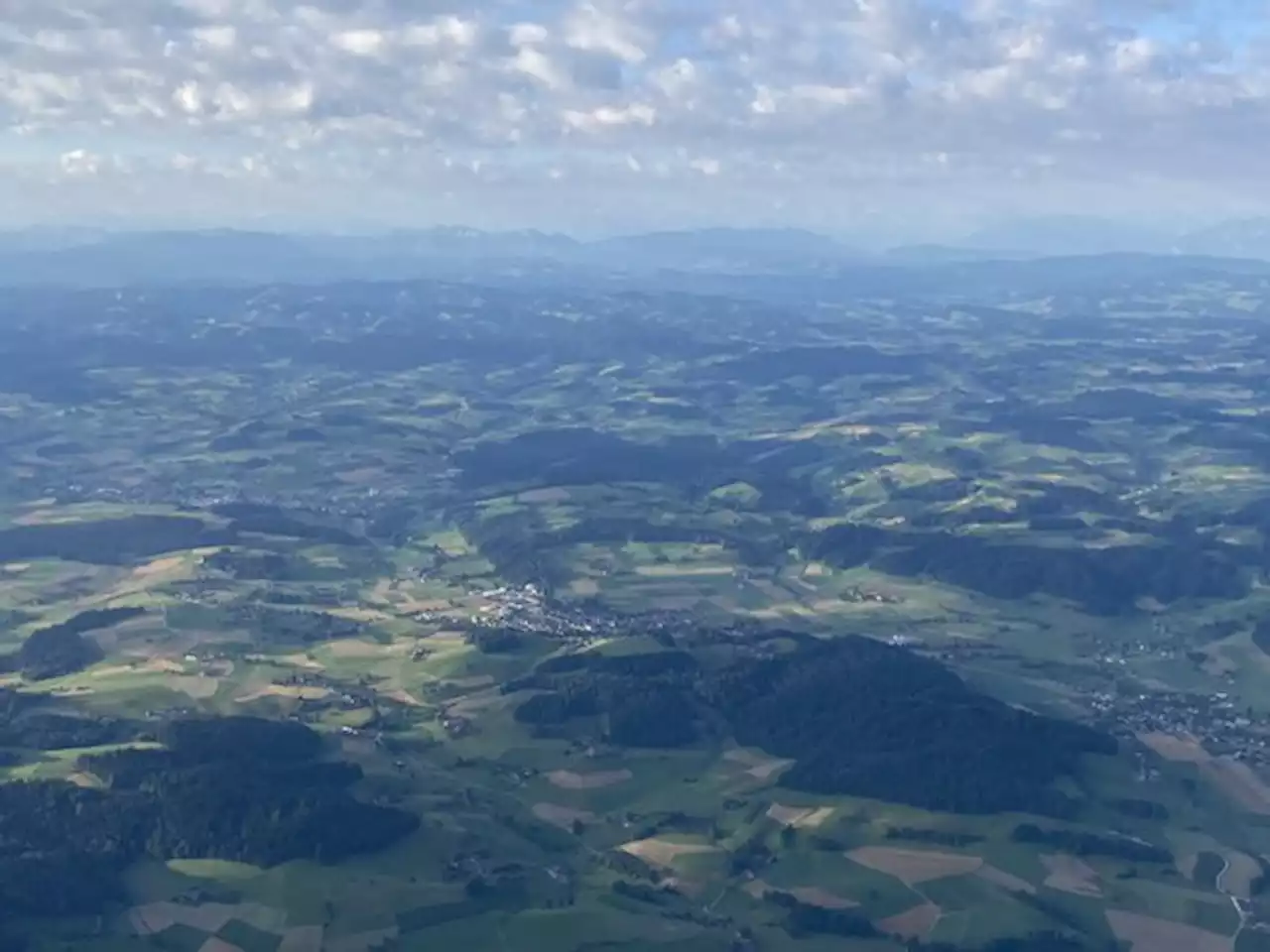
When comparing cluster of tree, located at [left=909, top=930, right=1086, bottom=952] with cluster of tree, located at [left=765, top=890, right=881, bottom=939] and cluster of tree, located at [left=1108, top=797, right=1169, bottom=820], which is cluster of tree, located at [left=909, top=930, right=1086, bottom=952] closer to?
cluster of tree, located at [left=765, top=890, right=881, bottom=939]

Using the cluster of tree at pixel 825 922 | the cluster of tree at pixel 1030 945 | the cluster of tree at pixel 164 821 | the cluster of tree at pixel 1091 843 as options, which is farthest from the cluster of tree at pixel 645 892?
the cluster of tree at pixel 1091 843

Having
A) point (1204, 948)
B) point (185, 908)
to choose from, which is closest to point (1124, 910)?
point (1204, 948)

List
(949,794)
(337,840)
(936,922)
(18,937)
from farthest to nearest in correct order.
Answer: (949,794) < (337,840) < (936,922) < (18,937)

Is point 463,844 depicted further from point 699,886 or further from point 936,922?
point 936,922

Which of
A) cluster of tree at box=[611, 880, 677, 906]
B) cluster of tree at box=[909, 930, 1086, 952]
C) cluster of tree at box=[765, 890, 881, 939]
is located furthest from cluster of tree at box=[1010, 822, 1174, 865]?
cluster of tree at box=[611, 880, 677, 906]

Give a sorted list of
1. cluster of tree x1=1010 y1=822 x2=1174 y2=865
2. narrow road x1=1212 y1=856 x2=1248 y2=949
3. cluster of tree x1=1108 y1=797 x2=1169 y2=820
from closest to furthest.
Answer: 1. narrow road x1=1212 y1=856 x2=1248 y2=949
2. cluster of tree x1=1010 y1=822 x2=1174 y2=865
3. cluster of tree x1=1108 y1=797 x2=1169 y2=820

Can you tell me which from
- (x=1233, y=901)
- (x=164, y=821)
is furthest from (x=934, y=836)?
(x=164, y=821)
